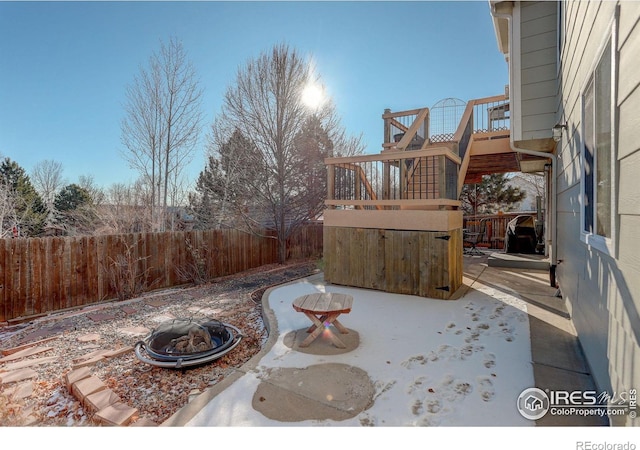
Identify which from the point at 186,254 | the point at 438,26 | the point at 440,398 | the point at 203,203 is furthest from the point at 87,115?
the point at 440,398

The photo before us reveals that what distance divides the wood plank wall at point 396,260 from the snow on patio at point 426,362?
335mm

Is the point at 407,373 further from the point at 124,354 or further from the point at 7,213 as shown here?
the point at 7,213

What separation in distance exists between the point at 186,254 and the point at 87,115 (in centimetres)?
587

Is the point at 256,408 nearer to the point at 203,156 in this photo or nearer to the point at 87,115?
the point at 203,156

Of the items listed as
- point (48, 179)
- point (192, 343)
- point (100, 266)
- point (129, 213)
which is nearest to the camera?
point (192, 343)

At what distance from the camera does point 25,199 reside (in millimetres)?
13602

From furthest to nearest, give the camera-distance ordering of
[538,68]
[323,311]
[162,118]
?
[162,118], [538,68], [323,311]

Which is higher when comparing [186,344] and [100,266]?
[100,266]

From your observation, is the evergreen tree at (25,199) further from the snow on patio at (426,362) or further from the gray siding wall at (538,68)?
the gray siding wall at (538,68)

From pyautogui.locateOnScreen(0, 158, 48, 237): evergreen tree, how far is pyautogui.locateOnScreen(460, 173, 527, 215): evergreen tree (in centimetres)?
1864

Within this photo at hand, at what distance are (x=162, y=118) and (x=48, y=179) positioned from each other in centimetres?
1053

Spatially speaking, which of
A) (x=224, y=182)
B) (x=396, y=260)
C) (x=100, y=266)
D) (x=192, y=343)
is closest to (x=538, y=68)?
(x=396, y=260)

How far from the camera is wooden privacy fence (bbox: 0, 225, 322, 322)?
4.84 metres

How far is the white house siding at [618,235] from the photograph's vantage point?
4.34ft
